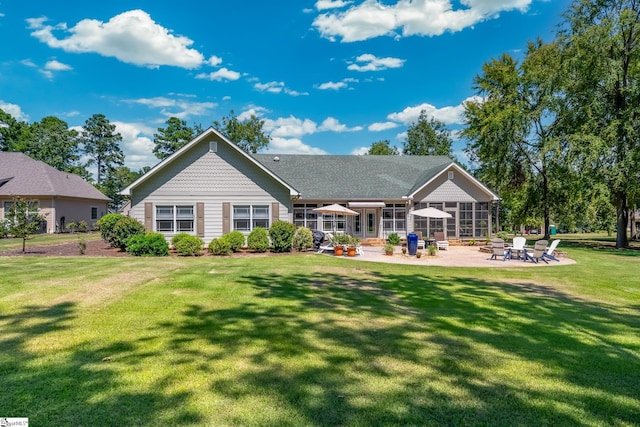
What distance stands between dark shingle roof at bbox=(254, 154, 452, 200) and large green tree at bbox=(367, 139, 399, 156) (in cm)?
2369

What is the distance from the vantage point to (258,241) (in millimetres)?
16828

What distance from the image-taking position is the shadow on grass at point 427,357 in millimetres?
3260

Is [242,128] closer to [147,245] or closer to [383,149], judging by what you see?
[383,149]

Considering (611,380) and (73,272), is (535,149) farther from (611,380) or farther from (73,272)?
(73,272)

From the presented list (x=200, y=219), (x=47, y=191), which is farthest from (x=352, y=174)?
(x=47, y=191)

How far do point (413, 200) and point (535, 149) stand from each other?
10.0 metres

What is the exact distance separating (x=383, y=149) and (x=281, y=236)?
3866 cm

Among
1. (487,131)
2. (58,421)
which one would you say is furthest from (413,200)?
(58,421)

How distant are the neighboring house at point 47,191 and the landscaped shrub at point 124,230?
17.4 m

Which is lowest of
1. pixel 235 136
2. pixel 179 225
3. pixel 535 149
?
pixel 179 225

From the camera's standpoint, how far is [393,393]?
3514 mm

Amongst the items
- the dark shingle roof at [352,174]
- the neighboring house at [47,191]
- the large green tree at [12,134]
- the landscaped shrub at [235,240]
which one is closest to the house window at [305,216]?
the dark shingle roof at [352,174]

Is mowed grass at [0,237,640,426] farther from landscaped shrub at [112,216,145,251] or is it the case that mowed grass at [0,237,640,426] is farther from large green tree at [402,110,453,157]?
large green tree at [402,110,453,157]

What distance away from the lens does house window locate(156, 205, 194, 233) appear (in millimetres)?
18406
